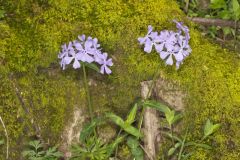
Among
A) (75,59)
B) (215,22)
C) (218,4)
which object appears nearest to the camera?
(75,59)

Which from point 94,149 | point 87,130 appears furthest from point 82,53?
point 94,149

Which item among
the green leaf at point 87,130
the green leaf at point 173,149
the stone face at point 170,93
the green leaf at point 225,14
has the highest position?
the green leaf at point 225,14

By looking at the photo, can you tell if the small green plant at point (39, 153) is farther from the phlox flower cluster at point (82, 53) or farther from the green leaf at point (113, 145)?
the phlox flower cluster at point (82, 53)

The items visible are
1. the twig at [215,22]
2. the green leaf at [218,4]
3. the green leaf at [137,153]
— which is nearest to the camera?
the green leaf at [137,153]

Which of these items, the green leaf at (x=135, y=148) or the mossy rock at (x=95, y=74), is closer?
the green leaf at (x=135, y=148)

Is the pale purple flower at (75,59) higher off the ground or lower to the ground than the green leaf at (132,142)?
higher

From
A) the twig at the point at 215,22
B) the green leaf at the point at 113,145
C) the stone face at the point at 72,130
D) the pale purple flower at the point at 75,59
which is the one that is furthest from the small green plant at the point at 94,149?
the twig at the point at 215,22

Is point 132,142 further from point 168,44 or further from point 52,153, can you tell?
point 168,44

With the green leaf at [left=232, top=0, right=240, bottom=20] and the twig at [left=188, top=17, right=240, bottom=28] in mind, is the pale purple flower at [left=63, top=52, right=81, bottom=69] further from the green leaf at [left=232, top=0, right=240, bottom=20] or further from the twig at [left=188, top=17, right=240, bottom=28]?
the green leaf at [left=232, top=0, right=240, bottom=20]
